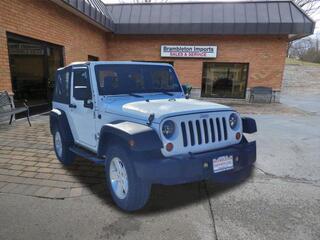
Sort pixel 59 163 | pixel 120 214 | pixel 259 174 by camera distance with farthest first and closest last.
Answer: pixel 59 163, pixel 259 174, pixel 120 214

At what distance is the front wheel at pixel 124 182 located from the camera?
2990 millimetres

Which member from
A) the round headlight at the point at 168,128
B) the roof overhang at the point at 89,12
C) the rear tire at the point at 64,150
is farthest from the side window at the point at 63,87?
the roof overhang at the point at 89,12

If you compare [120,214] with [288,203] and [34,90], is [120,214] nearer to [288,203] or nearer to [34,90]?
[288,203]

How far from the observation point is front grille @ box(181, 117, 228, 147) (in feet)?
10.1

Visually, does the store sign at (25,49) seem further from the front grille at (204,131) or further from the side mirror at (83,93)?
the front grille at (204,131)

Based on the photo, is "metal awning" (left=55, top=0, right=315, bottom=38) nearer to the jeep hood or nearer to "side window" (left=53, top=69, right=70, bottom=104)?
"side window" (left=53, top=69, right=70, bottom=104)

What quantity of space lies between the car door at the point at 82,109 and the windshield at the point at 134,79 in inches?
9.6

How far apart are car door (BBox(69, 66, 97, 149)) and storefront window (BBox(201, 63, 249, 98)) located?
11662 mm

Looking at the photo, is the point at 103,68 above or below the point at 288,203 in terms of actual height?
above

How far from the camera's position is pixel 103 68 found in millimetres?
3914

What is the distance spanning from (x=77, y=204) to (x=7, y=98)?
5582mm

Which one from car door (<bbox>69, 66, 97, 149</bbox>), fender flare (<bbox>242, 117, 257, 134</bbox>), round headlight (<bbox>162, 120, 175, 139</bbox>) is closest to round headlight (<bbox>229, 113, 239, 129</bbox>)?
fender flare (<bbox>242, 117, 257, 134</bbox>)

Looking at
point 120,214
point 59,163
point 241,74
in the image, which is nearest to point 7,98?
point 59,163

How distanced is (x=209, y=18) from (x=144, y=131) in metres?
12.4
